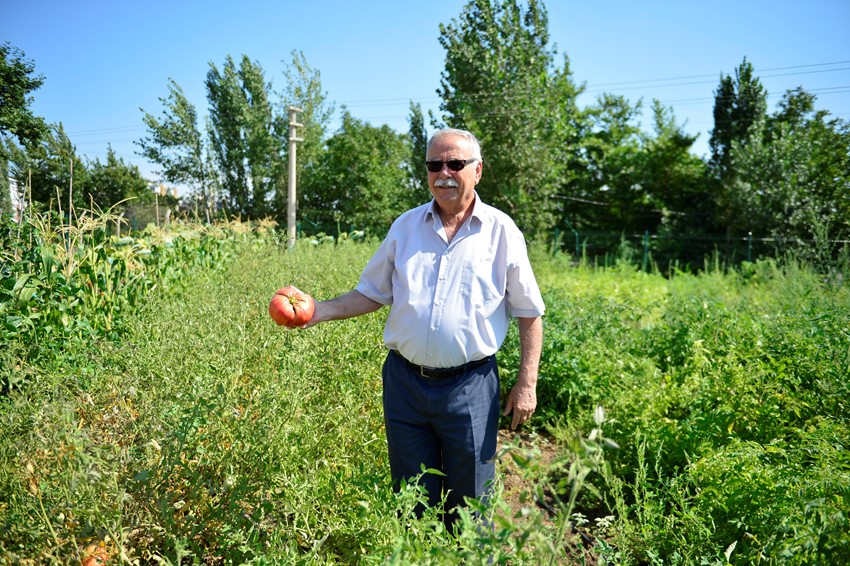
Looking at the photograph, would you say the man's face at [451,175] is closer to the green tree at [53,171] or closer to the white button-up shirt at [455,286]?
the white button-up shirt at [455,286]

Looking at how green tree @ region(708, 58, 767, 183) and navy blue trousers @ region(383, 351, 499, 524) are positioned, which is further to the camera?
green tree @ region(708, 58, 767, 183)

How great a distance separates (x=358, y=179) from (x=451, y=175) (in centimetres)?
2255

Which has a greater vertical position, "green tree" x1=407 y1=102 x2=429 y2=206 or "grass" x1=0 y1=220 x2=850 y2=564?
"green tree" x1=407 y1=102 x2=429 y2=206

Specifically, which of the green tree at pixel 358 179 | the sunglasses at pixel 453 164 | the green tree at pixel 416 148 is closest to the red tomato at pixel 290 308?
the sunglasses at pixel 453 164

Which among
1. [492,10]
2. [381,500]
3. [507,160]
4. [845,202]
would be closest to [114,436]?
[381,500]

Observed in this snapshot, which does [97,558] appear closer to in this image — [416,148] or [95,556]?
[95,556]

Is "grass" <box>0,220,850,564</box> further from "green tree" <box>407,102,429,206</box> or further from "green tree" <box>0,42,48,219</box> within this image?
"green tree" <box>407,102,429,206</box>

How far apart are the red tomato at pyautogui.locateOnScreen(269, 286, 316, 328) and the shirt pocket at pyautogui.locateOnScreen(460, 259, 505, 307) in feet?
1.94

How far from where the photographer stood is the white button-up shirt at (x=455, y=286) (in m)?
2.41

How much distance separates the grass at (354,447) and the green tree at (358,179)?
1917 cm

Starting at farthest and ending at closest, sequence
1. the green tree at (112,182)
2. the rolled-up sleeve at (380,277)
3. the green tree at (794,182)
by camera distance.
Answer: the green tree at (794,182) → the green tree at (112,182) → the rolled-up sleeve at (380,277)

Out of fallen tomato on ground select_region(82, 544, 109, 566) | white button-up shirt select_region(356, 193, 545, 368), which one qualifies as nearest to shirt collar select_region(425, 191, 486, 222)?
white button-up shirt select_region(356, 193, 545, 368)

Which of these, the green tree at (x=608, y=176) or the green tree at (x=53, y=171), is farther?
the green tree at (x=608, y=176)

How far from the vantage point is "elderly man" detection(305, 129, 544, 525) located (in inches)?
95.6
